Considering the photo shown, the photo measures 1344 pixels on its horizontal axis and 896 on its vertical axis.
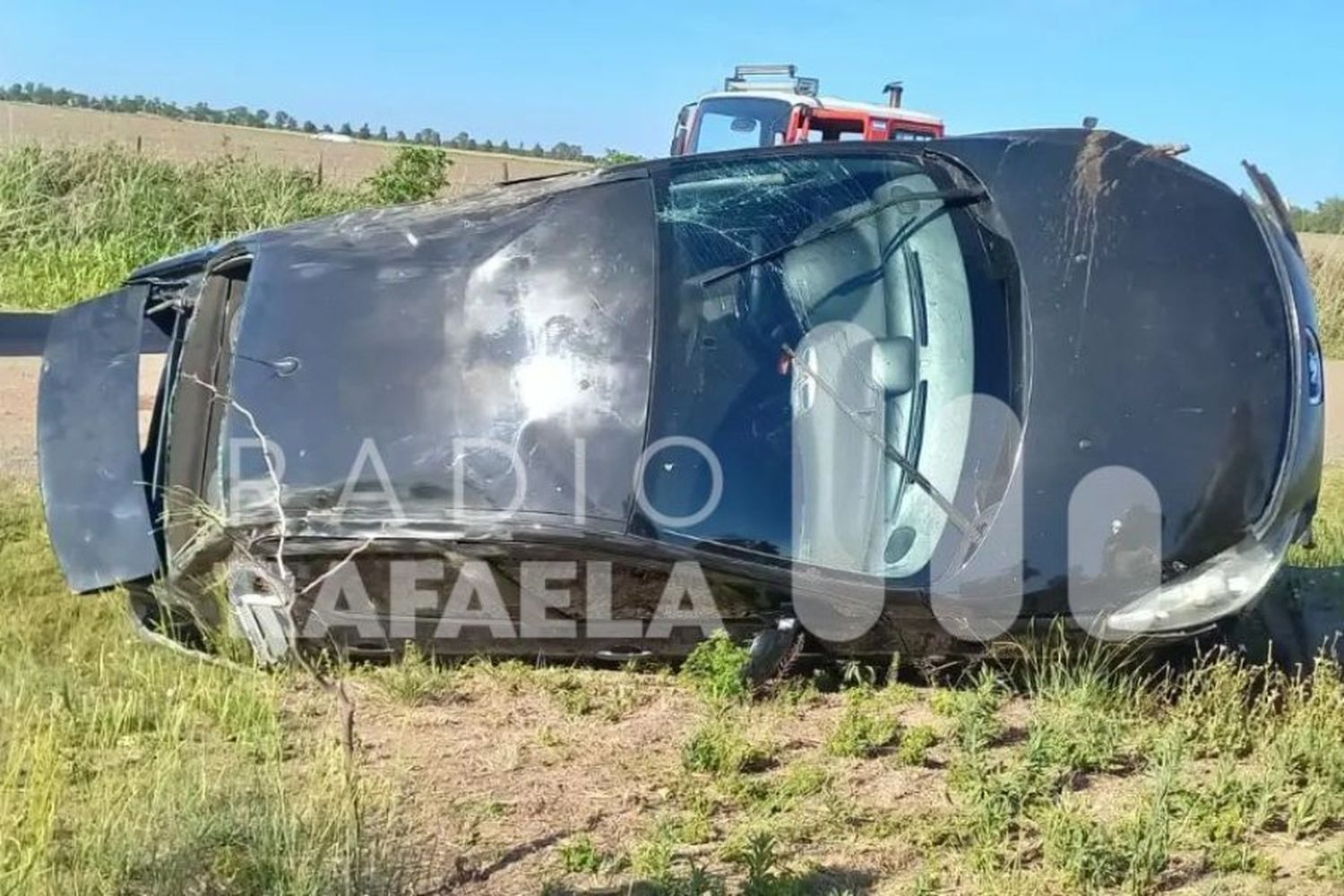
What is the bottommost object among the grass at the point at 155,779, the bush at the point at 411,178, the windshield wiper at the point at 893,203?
the grass at the point at 155,779

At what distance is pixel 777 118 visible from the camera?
12.9m

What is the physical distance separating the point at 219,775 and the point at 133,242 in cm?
1074

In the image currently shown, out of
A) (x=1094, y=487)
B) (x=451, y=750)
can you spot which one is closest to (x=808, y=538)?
(x=1094, y=487)

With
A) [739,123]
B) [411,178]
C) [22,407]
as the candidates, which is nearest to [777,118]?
[739,123]

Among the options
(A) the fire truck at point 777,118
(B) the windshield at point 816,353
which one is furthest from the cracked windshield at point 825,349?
(A) the fire truck at point 777,118

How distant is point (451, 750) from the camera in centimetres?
365

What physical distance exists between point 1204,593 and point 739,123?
32.8 ft

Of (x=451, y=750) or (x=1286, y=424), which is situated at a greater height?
(x=1286, y=424)

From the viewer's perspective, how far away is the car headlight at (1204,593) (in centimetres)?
375

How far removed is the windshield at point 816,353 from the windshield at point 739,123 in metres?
8.46

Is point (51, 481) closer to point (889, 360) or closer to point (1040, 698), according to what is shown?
point (889, 360)

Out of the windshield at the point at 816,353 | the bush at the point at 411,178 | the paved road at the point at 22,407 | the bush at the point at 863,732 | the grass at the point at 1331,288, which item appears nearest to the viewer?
the bush at the point at 863,732

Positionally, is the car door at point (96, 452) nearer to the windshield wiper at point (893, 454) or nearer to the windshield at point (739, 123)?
the windshield wiper at point (893, 454)

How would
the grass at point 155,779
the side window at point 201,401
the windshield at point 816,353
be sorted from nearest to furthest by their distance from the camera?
the grass at point 155,779, the windshield at point 816,353, the side window at point 201,401
